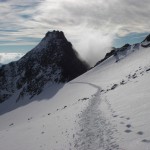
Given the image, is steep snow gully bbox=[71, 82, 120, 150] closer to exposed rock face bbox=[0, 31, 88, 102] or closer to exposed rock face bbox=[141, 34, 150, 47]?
exposed rock face bbox=[141, 34, 150, 47]

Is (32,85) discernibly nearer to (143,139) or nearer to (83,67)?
(83,67)

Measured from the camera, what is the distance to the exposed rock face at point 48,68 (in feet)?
545

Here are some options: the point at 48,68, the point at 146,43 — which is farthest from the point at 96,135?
the point at 48,68

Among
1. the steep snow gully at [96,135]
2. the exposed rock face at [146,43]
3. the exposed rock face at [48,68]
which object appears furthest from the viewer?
the exposed rock face at [48,68]

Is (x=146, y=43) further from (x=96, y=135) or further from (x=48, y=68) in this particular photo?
(x=48, y=68)

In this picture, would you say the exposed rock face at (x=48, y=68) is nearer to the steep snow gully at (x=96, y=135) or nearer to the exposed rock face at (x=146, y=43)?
the exposed rock face at (x=146, y=43)

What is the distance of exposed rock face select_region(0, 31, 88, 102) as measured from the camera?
16612 centimetres

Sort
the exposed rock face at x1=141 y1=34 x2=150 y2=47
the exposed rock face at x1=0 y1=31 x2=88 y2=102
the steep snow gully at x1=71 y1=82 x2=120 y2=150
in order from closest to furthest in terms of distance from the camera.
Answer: the steep snow gully at x1=71 y1=82 x2=120 y2=150 < the exposed rock face at x1=141 y1=34 x2=150 y2=47 < the exposed rock face at x1=0 y1=31 x2=88 y2=102

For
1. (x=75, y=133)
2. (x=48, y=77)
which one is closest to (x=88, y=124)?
(x=75, y=133)

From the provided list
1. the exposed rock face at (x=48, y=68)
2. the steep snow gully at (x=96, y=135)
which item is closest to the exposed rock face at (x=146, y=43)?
the exposed rock face at (x=48, y=68)

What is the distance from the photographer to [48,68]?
600 feet

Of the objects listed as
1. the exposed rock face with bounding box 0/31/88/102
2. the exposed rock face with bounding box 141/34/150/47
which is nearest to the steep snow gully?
the exposed rock face with bounding box 141/34/150/47

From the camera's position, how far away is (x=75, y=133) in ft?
71.7

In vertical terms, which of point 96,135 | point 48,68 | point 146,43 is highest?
point 146,43
